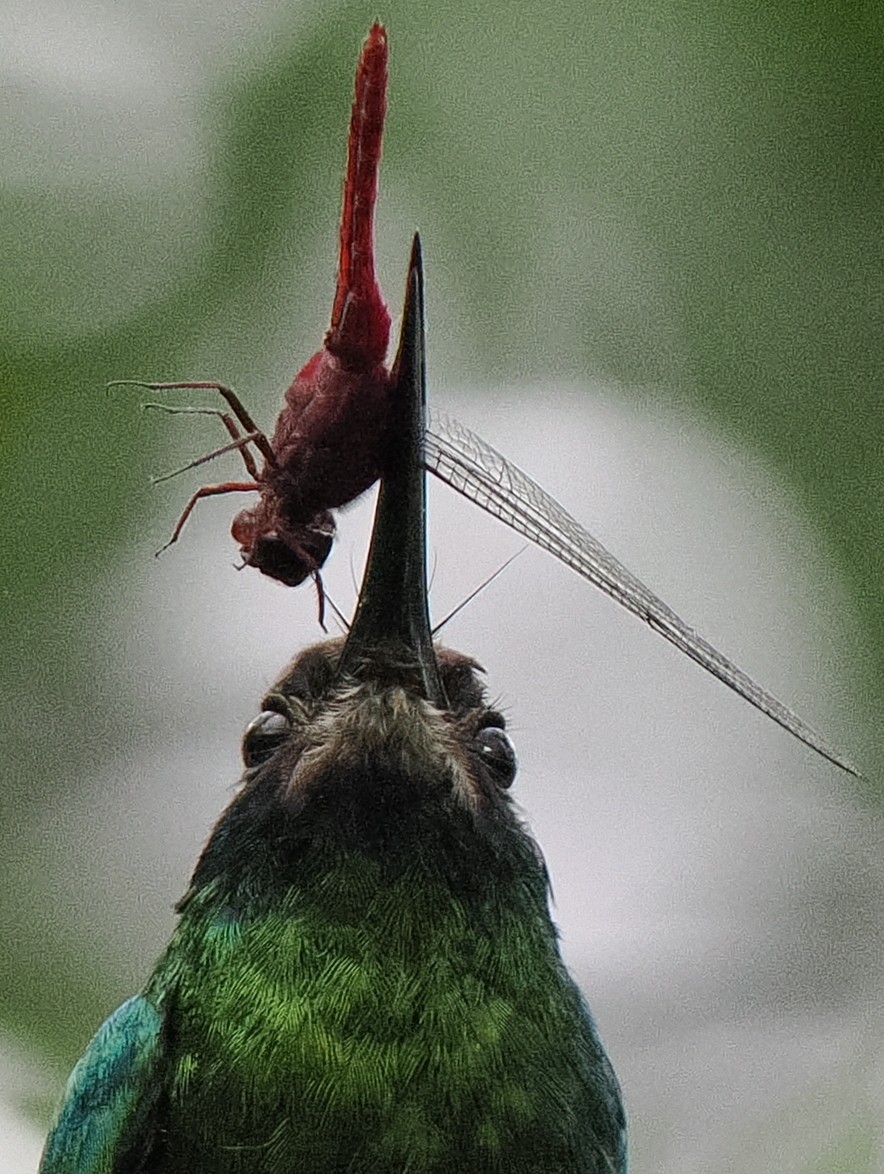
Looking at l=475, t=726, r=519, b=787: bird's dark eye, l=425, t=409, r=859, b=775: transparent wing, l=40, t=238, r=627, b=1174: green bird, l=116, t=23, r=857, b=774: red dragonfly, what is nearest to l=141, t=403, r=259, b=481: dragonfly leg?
l=116, t=23, r=857, b=774: red dragonfly

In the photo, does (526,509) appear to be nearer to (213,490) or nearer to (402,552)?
A: (402,552)

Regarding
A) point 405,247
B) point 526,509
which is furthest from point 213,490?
point 405,247

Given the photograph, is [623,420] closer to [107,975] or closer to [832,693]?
[832,693]

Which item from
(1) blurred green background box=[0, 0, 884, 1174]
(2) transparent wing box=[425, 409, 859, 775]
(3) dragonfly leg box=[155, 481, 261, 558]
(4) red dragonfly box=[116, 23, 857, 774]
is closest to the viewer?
(4) red dragonfly box=[116, 23, 857, 774]

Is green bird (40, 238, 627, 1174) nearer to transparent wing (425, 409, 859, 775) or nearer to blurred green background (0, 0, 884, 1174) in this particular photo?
transparent wing (425, 409, 859, 775)

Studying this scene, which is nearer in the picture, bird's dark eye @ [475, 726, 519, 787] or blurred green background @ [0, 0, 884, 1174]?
bird's dark eye @ [475, 726, 519, 787]

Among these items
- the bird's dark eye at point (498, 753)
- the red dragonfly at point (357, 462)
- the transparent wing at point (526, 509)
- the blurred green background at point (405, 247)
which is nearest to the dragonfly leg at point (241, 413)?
the red dragonfly at point (357, 462)
